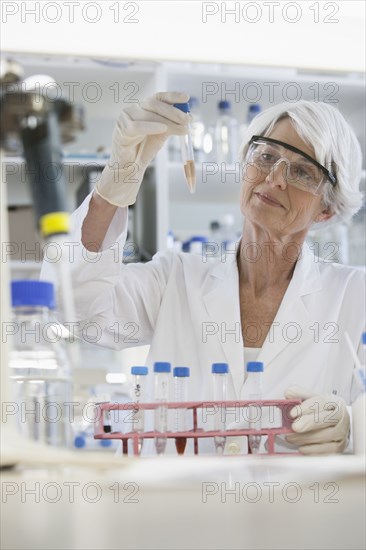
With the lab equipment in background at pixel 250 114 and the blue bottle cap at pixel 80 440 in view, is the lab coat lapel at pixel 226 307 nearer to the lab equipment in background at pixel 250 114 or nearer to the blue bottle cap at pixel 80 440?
the blue bottle cap at pixel 80 440

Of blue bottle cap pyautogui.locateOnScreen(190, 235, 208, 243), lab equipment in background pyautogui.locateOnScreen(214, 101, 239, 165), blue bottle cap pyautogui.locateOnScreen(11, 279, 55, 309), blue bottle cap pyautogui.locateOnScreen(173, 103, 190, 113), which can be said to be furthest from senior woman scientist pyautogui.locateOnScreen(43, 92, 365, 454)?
lab equipment in background pyautogui.locateOnScreen(214, 101, 239, 165)

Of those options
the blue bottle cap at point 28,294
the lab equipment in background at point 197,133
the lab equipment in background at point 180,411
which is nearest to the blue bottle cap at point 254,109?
the lab equipment in background at point 197,133

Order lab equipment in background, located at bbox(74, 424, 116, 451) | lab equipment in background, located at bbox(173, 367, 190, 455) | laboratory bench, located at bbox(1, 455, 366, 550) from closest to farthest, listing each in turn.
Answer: laboratory bench, located at bbox(1, 455, 366, 550)
lab equipment in background, located at bbox(173, 367, 190, 455)
lab equipment in background, located at bbox(74, 424, 116, 451)

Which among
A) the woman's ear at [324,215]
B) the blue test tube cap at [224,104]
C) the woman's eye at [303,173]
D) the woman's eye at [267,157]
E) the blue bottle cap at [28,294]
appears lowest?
the woman's ear at [324,215]

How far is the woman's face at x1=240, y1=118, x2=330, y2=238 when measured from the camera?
5.31 ft

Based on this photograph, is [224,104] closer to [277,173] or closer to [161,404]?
[277,173]

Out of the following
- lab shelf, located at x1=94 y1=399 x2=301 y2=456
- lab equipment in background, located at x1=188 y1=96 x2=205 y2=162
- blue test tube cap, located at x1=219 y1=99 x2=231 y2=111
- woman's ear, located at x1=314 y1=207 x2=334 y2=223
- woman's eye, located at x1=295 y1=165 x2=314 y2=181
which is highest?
blue test tube cap, located at x1=219 y1=99 x2=231 y2=111

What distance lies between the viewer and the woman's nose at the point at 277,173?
1622mm

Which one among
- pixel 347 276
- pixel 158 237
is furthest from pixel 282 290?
pixel 158 237

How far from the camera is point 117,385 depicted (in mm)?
2705

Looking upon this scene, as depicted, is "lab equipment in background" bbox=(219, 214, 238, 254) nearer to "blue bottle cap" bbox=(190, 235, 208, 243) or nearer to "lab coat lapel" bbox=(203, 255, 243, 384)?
"blue bottle cap" bbox=(190, 235, 208, 243)

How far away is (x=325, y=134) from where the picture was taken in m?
1.59

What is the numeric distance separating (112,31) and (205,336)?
91 cm

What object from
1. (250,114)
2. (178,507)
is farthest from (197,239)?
(178,507)
